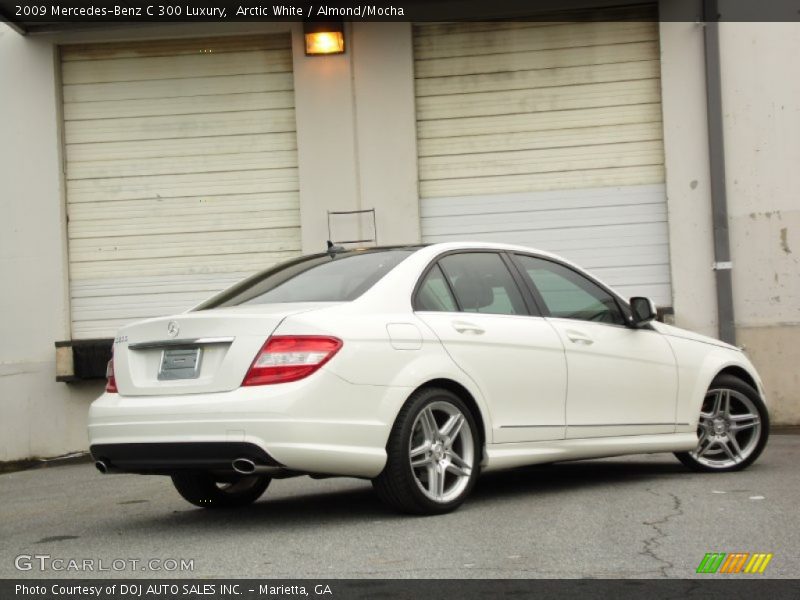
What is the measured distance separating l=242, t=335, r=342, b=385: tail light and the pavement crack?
176 cm

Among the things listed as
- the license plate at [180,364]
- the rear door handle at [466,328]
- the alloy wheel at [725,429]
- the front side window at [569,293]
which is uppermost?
the front side window at [569,293]

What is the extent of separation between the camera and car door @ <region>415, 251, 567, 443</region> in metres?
7.51

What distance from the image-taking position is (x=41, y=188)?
14758 mm

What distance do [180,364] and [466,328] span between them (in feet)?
5.19

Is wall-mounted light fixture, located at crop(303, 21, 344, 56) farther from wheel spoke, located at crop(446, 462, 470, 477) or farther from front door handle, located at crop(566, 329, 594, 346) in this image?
wheel spoke, located at crop(446, 462, 470, 477)

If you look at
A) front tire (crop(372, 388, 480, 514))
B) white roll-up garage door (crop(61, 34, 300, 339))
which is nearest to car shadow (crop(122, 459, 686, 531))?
front tire (crop(372, 388, 480, 514))

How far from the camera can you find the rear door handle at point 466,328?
750 cm

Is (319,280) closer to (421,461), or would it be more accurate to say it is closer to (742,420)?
(421,461)

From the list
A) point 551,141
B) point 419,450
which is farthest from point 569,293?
point 551,141

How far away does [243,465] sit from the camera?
6676 mm

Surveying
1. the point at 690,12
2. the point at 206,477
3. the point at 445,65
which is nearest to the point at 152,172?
the point at 445,65

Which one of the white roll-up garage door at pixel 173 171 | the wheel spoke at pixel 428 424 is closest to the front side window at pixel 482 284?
the wheel spoke at pixel 428 424

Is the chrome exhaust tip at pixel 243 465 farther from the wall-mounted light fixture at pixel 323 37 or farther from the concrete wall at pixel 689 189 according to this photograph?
the wall-mounted light fixture at pixel 323 37

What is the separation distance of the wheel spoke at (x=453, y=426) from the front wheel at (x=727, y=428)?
2.43 m
